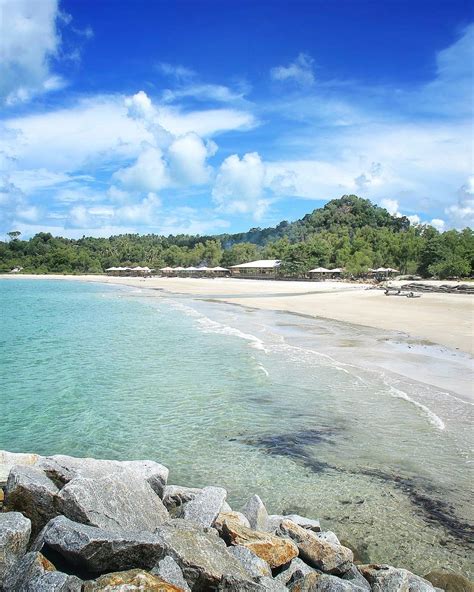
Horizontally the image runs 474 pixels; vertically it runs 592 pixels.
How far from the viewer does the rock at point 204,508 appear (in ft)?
18.3

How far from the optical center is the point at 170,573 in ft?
13.3

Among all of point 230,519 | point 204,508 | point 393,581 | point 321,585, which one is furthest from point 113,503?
point 393,581

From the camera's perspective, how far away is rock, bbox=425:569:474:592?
5.41 m

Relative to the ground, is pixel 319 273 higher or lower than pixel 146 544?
higher

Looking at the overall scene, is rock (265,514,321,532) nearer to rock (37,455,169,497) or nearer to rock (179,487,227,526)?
rock (179,487,227,526)

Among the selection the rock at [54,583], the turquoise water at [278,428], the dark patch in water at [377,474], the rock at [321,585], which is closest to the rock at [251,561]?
the rock at [321,585]

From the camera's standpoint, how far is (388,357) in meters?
18.2

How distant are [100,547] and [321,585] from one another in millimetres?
2016

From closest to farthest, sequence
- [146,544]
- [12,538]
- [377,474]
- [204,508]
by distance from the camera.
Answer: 1. [146,544]
2. [12,538]
3. [204,508]
4. [377,474]

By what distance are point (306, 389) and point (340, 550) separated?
28.6ft

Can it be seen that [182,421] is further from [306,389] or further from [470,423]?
[470,423]

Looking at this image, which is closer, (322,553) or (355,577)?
(355,577)

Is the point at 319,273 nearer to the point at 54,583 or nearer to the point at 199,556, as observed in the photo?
the point at 199,556

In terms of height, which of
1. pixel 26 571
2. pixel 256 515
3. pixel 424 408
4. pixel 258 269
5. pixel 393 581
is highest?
pixel 258 269
